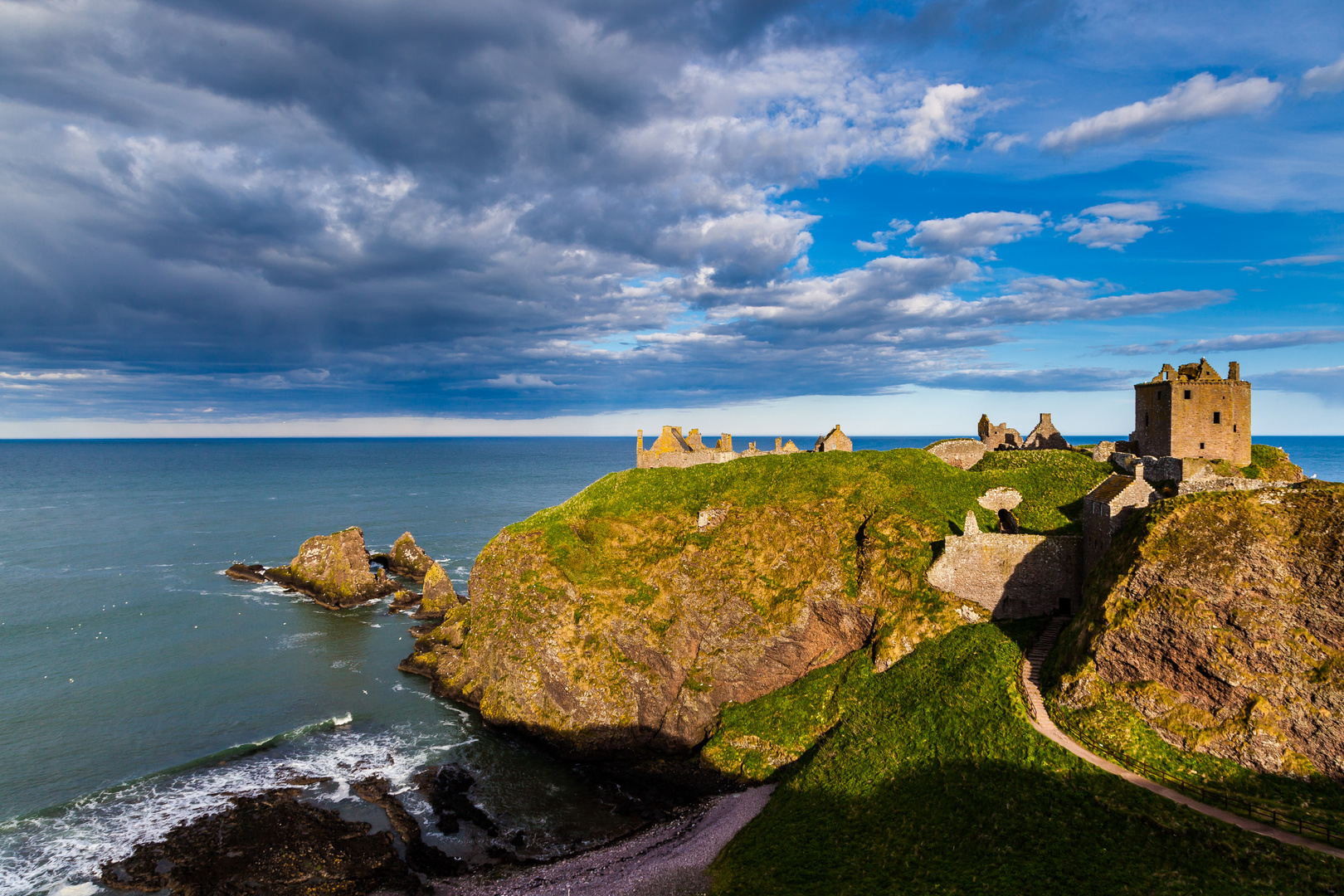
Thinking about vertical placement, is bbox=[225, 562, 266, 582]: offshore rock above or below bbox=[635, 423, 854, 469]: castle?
below

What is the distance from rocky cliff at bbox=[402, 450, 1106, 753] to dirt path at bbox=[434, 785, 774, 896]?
24.2ft

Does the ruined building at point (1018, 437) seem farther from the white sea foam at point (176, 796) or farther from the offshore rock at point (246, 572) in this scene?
the offshore rock at point (246, 572)

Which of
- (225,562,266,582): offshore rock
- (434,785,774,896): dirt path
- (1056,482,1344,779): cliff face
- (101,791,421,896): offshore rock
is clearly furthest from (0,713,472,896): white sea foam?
(225,562,266,582): offshore rock

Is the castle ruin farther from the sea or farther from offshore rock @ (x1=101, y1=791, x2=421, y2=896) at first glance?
offshore rock @ (x1=101, y1=791, x2=421, y2=896)

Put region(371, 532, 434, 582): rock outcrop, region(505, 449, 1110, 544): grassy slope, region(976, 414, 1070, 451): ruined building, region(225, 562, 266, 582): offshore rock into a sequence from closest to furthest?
region(505, 449, 1110, 544): grassy slope, region(976, 414, 1070, 451): ruined building, region(225, 562, 266, 582): offshore rock, region(371, 532, 434, 582): rock outcrop

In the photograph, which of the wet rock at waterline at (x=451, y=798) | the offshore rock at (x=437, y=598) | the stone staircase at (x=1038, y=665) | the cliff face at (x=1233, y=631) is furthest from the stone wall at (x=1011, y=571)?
the offshore rock at (x=437, y=598)

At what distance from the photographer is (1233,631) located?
80.1ft

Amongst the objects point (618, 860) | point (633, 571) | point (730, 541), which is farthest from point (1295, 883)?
point (633, 571)

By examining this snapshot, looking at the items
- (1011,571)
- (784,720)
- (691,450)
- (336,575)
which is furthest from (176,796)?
(1011,571)

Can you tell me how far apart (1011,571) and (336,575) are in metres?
66.2

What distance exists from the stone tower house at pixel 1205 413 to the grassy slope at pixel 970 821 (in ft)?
62.1

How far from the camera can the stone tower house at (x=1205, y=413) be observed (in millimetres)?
38344

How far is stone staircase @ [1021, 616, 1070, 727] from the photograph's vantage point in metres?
27.9

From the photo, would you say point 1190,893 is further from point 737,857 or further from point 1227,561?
point 737,857
